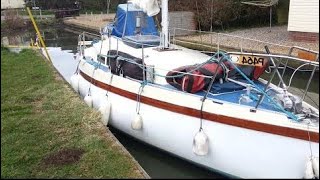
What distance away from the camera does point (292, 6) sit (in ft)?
53.8

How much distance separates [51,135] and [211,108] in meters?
2.61

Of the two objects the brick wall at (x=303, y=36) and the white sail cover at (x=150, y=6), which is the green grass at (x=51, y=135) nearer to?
the white sail cover at (x=150, y=6)

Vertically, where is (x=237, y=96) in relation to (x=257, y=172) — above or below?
above

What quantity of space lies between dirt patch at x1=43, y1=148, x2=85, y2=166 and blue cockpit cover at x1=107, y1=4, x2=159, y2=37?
16.3 feet

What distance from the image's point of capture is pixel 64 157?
5.97 metres

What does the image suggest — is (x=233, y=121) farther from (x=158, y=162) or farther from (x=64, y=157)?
(x=64, y=157)

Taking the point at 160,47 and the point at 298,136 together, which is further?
the point at 160,47

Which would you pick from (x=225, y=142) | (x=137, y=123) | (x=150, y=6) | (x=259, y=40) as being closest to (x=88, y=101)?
(x=137, y=123)

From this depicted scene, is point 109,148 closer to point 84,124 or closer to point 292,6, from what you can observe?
point 84,124

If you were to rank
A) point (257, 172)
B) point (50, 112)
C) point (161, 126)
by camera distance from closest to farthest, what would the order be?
point (257, 172) < point (161, 126) < point (50, 112)

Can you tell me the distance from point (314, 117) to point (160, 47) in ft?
13.4

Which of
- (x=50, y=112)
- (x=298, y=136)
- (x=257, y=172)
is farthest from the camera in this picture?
(x=50, y=112)

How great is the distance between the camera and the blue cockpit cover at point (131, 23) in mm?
10781

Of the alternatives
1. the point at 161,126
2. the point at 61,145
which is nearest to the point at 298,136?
the point at 161,126
